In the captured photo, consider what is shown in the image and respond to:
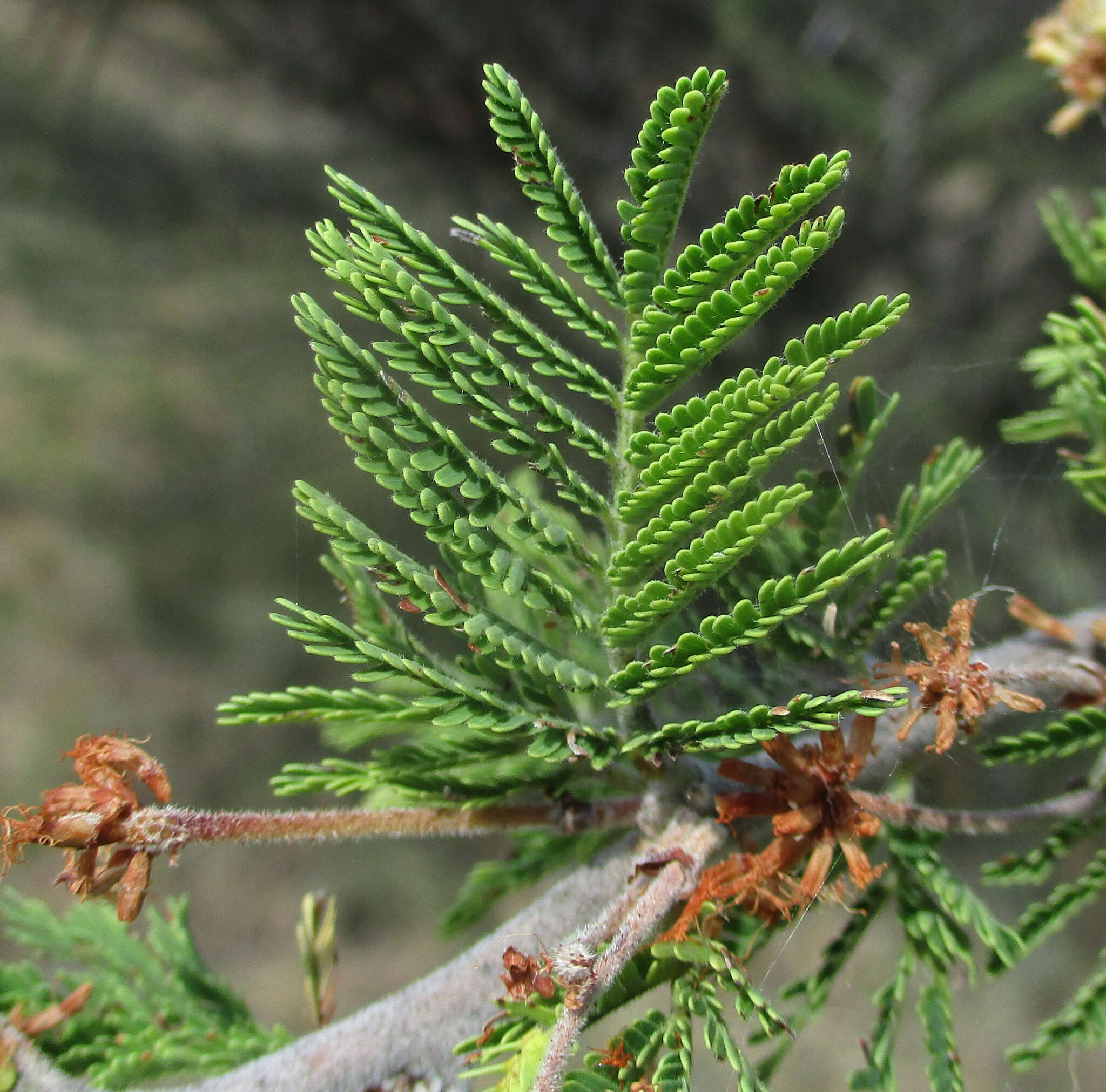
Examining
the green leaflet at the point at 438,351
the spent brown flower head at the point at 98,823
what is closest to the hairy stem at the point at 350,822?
the spent brown flower head at the point at 98,823

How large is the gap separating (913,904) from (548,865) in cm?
27

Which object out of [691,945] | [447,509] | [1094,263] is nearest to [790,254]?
[447,509]

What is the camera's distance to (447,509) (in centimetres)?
→ 37

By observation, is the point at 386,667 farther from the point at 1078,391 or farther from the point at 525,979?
the point at 1078,391

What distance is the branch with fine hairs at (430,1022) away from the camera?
0.44 metres

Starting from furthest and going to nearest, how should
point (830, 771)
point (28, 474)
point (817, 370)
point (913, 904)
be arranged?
point (28, 474)
point (913, 904)
point (830, 771)
point (817, 370)

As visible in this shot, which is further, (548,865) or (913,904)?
(548,865)

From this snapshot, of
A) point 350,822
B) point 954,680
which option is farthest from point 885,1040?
point 350,822

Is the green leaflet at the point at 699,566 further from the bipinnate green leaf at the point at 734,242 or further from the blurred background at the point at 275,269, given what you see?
the blurred background at the point at 275,269

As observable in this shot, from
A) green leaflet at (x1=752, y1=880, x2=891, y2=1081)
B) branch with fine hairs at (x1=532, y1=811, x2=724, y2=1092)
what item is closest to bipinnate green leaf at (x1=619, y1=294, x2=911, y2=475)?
branch with fine hairs at (x1=532, y1=811, x2=724, y2=1092)

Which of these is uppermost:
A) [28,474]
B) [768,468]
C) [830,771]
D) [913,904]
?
[28,474]

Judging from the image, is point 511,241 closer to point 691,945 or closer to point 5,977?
point 691,945

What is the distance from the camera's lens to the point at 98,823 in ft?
1.23

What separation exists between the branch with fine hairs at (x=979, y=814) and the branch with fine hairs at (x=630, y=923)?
92 mm
